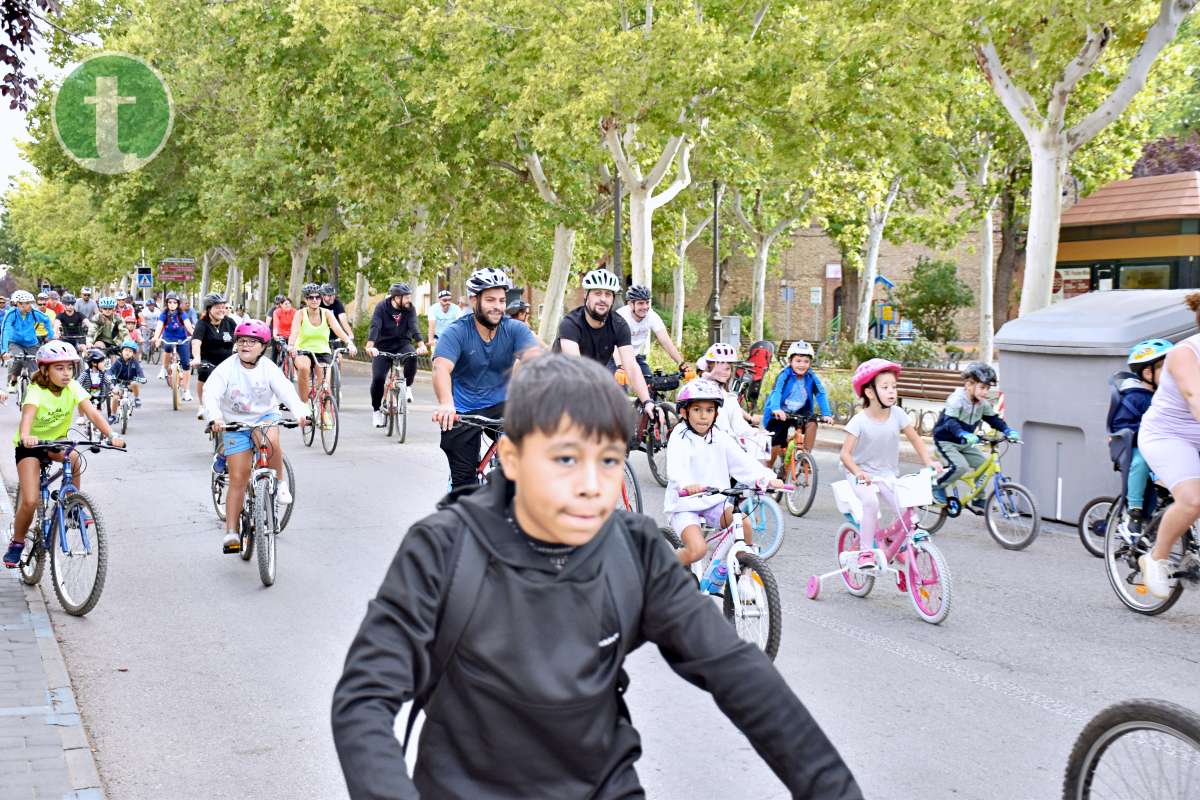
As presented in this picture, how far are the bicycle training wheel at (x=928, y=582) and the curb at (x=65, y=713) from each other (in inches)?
172

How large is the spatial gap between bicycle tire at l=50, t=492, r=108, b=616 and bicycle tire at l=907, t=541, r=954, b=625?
4398 millimetres

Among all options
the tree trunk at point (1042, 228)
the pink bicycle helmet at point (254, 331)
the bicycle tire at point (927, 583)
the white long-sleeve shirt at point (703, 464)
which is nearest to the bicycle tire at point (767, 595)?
the white long-sleeve shirt at point (703, 464)

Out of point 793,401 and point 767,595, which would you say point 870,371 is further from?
point 793,401

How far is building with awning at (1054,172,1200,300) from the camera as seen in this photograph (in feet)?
94.9

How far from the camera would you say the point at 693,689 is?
655 cm

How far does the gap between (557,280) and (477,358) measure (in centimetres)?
2393

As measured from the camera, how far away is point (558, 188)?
107 feet

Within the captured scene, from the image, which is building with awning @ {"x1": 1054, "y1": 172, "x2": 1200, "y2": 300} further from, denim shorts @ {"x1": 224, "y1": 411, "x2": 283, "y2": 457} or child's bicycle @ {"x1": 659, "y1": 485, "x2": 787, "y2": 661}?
child's bicycle @ {"x1": 659, "y1": 485, "x2": 787, "y2": 661}

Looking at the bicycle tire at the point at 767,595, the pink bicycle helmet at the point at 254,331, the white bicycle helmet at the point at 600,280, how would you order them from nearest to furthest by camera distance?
1. the bicycle tire at the point at 767,595
2. the pink bicycle helmet at the point at 254,331
3. the white bicycle helmet at the point at 600,280

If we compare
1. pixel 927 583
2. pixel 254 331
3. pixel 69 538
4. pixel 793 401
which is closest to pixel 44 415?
pixel 69 538

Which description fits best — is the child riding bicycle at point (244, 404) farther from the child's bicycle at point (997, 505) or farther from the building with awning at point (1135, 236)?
the building with awning at point (1135, 236)

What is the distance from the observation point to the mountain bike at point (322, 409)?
15906 mm

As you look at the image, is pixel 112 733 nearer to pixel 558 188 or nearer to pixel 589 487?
pixel 589 487

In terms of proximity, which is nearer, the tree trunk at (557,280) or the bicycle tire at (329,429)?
the bicycle tire at (329,429)
